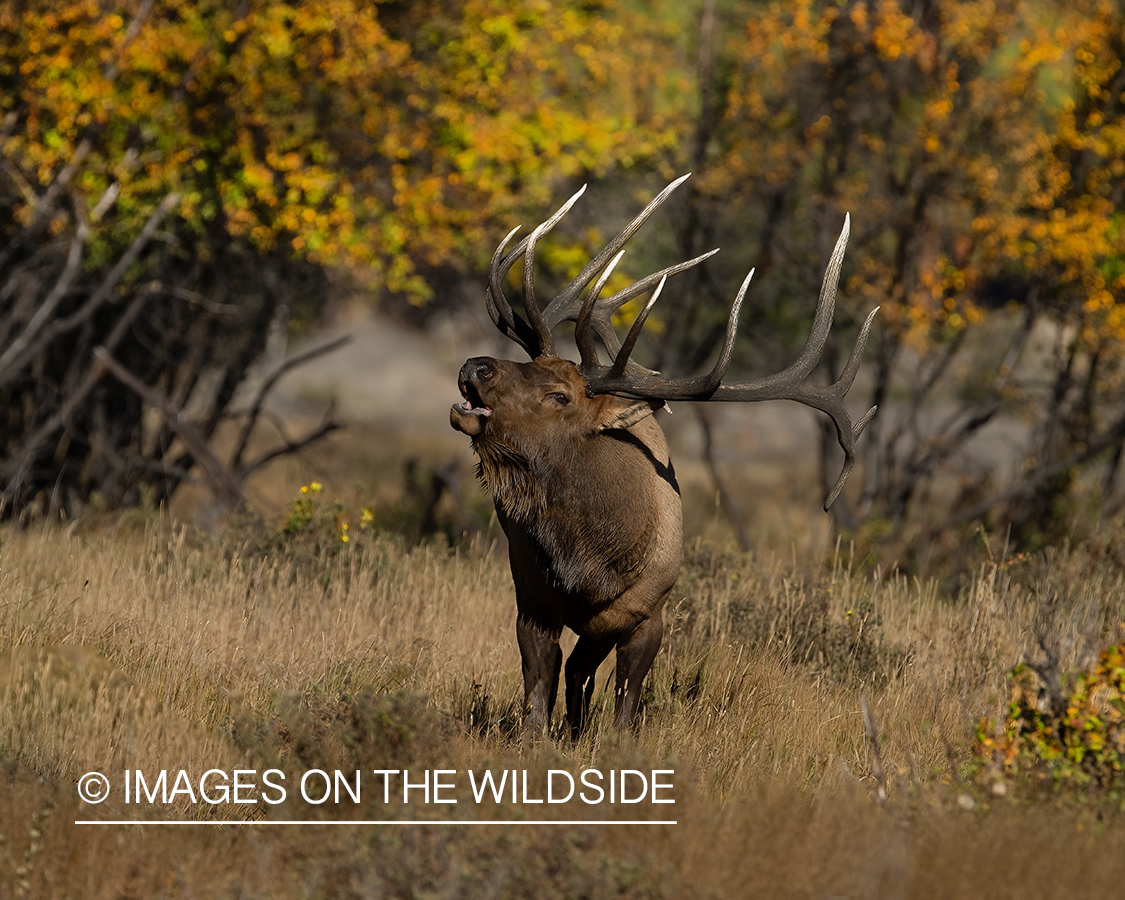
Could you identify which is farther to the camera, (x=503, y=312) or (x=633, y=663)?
(x=503, y=312)

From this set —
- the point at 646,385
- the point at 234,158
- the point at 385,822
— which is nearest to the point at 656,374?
the point at 646,385

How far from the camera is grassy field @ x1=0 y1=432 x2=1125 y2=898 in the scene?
4031 millimetres

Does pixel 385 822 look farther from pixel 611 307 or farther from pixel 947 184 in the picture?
pixel 947 184

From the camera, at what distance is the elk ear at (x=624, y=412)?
5938mm

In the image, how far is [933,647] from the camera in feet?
23.5

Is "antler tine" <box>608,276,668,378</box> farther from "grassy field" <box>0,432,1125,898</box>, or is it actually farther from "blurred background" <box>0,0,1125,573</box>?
"blurred background" <box>0,0,1125,573</box>

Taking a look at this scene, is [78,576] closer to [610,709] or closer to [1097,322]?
[610,709]

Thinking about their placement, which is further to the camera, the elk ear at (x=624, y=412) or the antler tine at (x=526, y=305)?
the antler tine at (x=526, y=305)

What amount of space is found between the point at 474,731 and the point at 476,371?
1.51 m

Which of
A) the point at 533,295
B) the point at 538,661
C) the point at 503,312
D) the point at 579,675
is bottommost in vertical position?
the point at 579,675

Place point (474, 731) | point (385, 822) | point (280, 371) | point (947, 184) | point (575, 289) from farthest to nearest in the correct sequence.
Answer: point (947, 184) → point (280, 371) → point (575, 289) → point (474, 731) → point (385, 822)

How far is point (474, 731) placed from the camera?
5.47m

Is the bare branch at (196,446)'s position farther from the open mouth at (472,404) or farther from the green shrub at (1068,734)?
the green shrub at (1068,734)

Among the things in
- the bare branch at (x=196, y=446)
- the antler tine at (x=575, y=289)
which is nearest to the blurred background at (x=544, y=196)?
the bare branch at (x=196, y=446)
